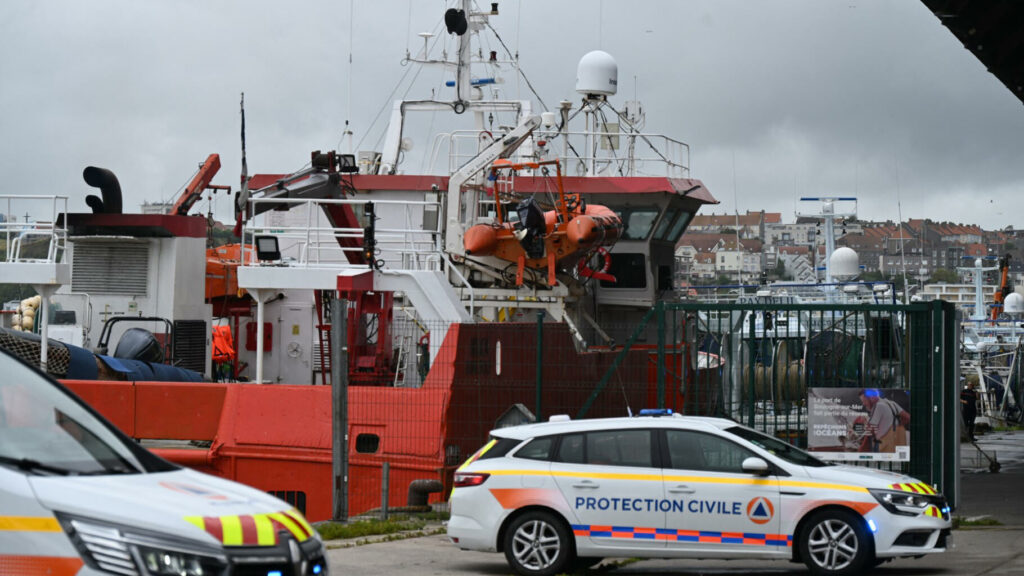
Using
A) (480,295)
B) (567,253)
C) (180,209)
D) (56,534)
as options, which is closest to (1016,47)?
(567,253)

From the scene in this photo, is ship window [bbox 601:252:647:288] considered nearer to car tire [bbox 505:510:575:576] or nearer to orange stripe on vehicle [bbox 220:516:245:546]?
car tire [bbox 505:510:575:576]

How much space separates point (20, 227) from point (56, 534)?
13385 millimetres

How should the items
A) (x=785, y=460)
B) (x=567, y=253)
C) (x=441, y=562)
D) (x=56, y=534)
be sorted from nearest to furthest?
(x=56, y=534), (x=785, y=460), (x=441, y=562), (x=567, y=253)

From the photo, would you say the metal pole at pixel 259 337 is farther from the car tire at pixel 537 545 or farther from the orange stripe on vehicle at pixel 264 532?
the orange stripe on vehicle at pixel 264 532

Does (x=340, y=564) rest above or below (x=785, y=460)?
below

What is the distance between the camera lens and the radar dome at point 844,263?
104ft

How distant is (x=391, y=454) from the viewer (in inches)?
600

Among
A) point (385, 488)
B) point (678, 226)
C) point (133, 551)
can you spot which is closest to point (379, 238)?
point (678, 226)

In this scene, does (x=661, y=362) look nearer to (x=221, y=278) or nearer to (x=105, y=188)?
(x=105, y=188)

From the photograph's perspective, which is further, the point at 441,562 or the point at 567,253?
the point at 567,253

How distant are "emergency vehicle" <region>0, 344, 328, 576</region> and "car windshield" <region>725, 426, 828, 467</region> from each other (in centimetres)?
517

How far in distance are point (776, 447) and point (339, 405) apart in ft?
14.9

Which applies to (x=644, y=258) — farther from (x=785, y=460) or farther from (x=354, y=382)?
(x=785, y=460)

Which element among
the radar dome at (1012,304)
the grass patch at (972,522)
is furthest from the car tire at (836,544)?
the radar dome at (1012,304)
